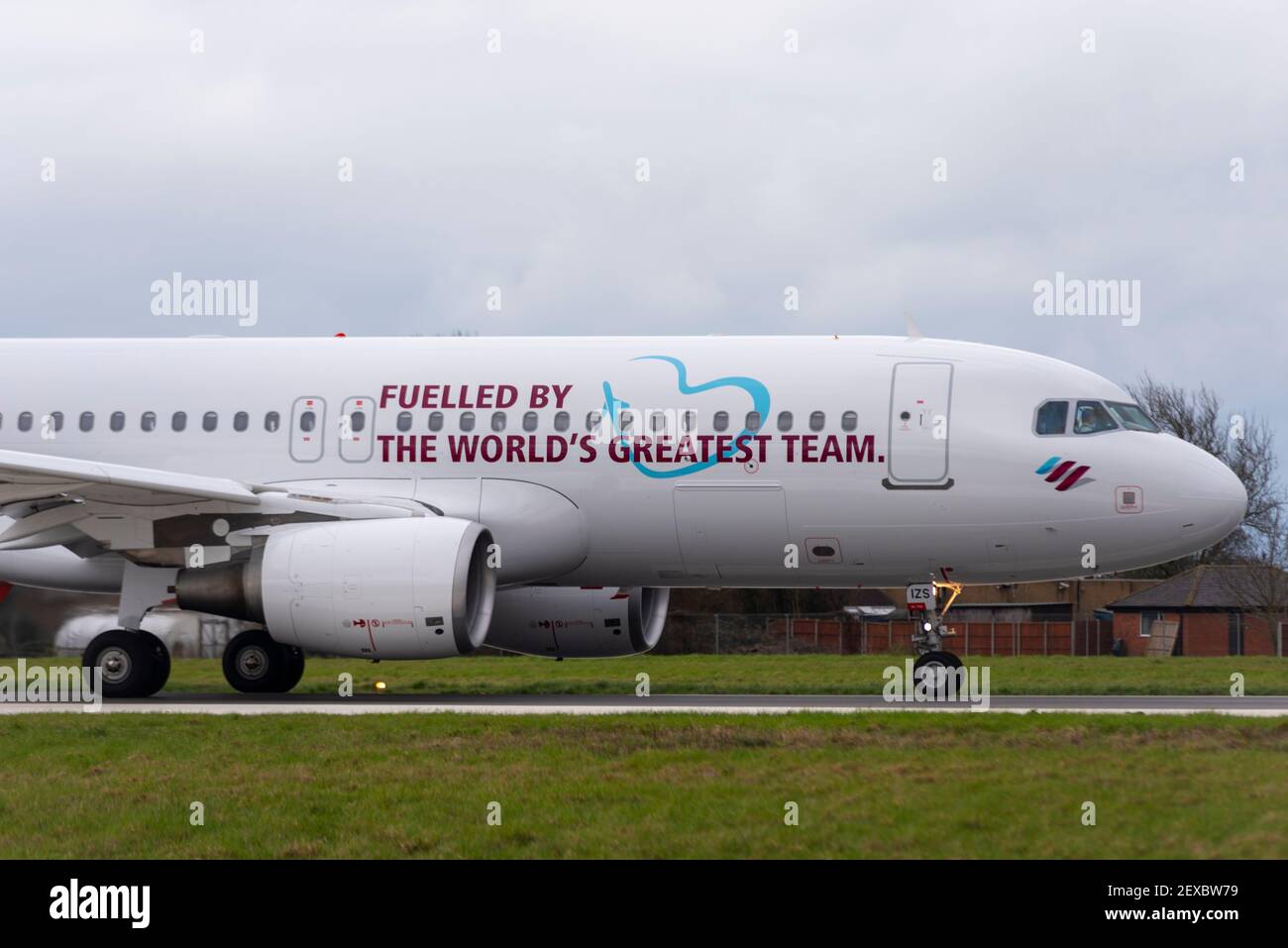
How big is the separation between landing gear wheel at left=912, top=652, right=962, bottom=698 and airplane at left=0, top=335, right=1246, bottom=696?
28 cm

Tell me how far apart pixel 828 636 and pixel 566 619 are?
2742 centimetres

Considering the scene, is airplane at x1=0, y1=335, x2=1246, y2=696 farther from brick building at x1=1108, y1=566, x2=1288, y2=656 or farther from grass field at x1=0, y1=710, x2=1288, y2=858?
brick building at x1=1108, y1=566, x2=1288, y2=656

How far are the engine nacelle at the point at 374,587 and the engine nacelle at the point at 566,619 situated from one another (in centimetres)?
335

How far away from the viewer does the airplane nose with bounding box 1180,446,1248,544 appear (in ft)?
62.8

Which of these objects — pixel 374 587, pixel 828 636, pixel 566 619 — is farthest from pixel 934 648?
pixel 828 636

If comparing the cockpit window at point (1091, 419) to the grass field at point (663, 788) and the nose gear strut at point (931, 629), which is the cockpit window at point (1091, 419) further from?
the grass field at point (663, 788)

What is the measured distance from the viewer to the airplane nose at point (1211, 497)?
19141 millimetres

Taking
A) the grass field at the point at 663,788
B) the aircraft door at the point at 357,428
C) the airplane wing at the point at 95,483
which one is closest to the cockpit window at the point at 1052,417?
the grass field at the point at 663,788

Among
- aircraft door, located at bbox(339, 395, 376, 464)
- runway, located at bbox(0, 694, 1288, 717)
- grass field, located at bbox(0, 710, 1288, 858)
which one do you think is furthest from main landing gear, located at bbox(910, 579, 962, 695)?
aircraft door, located at bbox(339, 395, 376, 464)

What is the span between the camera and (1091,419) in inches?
774

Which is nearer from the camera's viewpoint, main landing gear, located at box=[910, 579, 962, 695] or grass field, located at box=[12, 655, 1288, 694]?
main landing gear, located at box=[910, 579, 962, 695]

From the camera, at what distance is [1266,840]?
889cm
